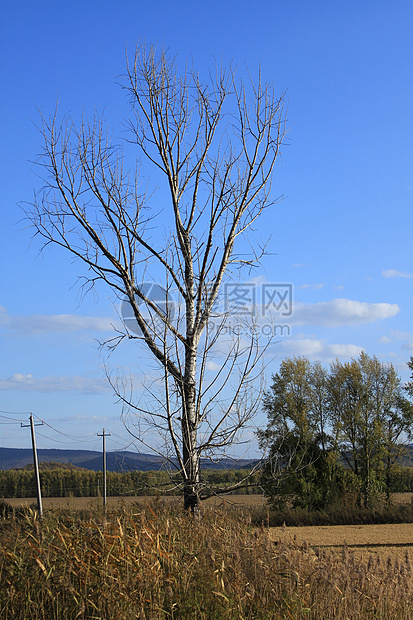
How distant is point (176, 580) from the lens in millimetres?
3373

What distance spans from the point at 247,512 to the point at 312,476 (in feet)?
96.4

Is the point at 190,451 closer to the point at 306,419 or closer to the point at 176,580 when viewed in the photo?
the point at 176,580

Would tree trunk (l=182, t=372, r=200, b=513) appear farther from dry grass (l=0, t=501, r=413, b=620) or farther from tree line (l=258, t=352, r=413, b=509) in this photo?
tree line (l=258, t=352, r=413, b=509)

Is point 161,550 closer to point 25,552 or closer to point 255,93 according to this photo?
point 25,552

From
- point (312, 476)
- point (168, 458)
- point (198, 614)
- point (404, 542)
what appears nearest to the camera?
point (198, 614)

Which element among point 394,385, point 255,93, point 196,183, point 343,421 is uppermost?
point 255,93

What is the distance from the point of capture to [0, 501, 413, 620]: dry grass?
10.2 feet

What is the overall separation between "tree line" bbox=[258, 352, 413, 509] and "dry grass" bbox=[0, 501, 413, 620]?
28310 mm

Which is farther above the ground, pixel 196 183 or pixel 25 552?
pixel 196 183

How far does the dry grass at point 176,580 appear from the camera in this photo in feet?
10.2

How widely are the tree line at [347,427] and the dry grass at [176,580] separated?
28.3m

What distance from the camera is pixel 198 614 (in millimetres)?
3186

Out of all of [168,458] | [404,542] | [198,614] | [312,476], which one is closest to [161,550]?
[198,614]

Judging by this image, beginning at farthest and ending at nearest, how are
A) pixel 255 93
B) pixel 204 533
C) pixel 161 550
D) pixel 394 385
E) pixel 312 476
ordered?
pixel 394 385
pixel 312 476
pixel 255 93
pixel 204 533
pixel 161 550
